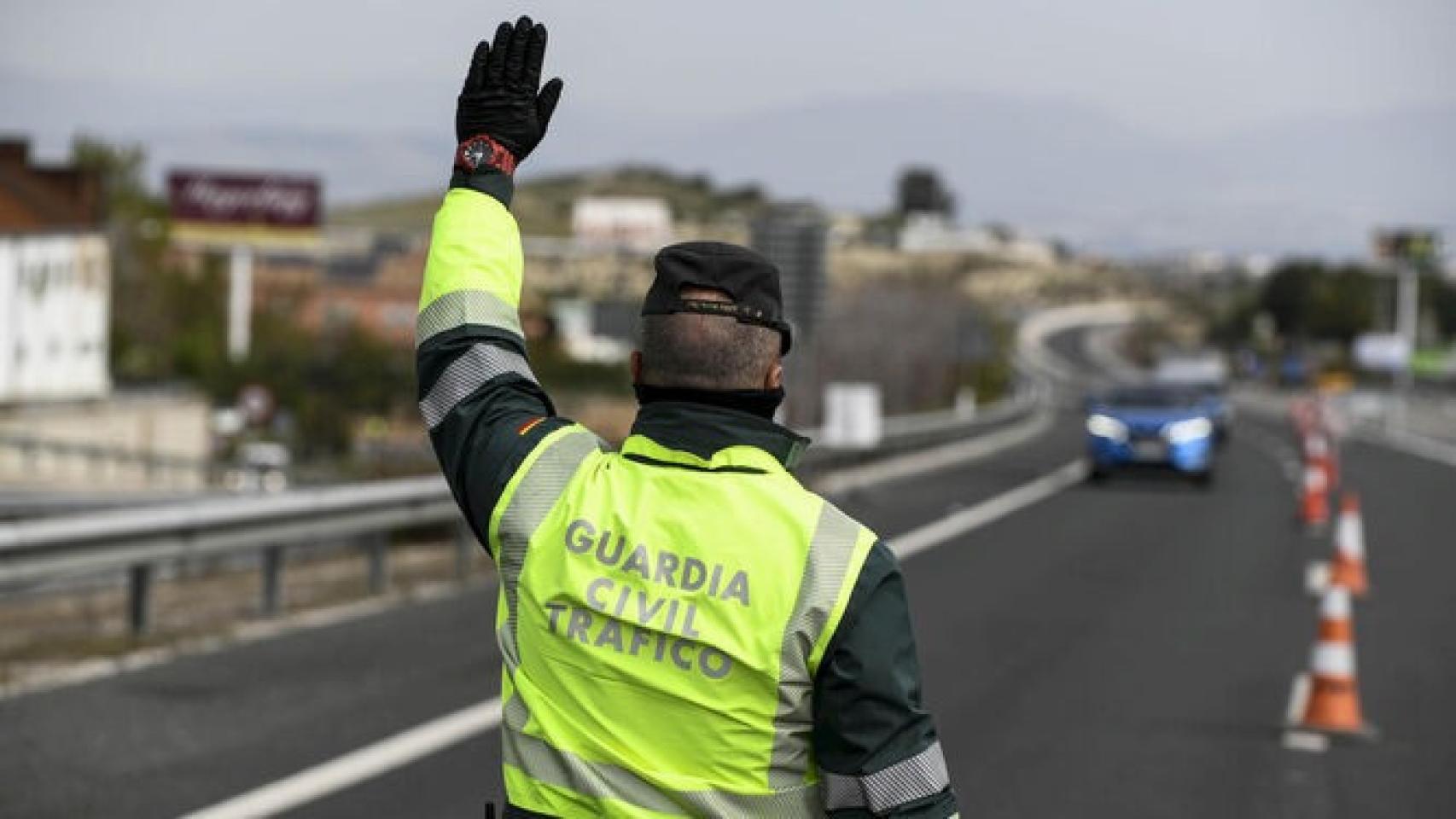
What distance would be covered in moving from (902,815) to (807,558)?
38cm

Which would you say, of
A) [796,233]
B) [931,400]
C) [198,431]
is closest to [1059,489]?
[796,233]

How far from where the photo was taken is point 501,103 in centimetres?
381

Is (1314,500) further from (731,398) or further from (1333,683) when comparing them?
(731,398)

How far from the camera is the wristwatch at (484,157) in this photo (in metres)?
3.79

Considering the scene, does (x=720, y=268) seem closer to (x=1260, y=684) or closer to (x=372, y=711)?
(x=372, y=711)

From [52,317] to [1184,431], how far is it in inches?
2526

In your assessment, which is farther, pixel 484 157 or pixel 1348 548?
pixel 1348 548

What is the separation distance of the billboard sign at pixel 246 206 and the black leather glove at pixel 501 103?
113160mm

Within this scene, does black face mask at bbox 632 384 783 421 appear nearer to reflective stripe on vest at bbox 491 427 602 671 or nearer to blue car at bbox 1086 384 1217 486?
reflective stripe on vest at bbox 491 427 602 671

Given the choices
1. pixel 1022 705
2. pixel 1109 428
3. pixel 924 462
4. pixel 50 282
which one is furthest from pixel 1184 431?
pixel 50 282

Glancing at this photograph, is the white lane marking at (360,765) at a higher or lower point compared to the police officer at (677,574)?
lower

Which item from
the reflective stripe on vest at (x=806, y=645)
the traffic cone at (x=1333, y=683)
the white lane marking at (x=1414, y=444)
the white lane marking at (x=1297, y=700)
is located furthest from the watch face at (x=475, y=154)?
the white lane marking at (x=1414, y=444)

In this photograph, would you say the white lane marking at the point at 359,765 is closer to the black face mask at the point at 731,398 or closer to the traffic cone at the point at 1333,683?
the black face mask at the point at 731,398

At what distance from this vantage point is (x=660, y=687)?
3.38m
